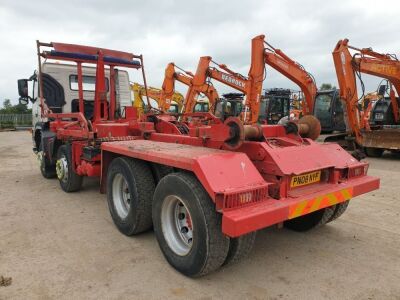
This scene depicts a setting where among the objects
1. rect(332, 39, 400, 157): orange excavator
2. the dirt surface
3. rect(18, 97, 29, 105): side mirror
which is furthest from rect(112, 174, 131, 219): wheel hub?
rect(332, 39, 400, 157): orange excavator

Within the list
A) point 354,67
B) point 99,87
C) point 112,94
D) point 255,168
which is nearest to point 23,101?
point 112,94

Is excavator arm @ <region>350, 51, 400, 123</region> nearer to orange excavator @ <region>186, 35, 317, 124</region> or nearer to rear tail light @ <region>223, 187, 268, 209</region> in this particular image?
orange excavator @ <region>186, 35, 317, 124</region>

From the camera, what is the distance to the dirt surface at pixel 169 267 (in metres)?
2.85

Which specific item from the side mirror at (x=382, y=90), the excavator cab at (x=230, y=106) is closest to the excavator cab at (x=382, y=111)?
the side mirror at (x=382, y=90)

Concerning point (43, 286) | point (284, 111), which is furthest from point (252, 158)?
point (284, 111)

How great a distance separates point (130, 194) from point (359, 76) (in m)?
9.26

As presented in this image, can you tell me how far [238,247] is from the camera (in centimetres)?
293

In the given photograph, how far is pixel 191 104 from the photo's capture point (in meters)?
13.4

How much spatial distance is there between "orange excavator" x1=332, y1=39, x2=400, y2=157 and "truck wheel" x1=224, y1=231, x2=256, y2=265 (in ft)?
29.4

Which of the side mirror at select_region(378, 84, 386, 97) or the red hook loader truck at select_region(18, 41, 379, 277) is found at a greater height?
the side mirror at select_region(378, 84, 386, 97)

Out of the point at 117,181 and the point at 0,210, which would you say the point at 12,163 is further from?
the point at 117,181

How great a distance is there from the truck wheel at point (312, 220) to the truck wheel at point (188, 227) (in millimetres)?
1546

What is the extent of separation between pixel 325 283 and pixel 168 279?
1329 mm

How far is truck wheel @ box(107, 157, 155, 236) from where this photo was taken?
12.4 ft
